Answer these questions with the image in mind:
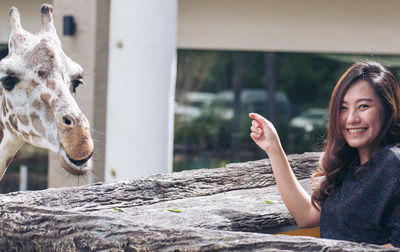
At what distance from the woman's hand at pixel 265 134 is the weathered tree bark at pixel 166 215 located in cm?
31

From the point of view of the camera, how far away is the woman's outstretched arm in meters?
2.47

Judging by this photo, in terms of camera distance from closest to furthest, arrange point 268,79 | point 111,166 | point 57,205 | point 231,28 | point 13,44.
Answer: point 13,44 < point 57,205 < point 111,166 < point 231,28 < point 268,79

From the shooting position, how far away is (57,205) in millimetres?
2480

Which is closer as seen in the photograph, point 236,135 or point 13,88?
point 13,88

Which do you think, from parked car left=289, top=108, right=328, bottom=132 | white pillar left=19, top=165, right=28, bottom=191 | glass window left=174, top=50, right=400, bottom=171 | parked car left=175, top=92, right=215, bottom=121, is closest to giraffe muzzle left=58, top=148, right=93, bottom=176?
white pillar left=19, top=165, right=28, bottom=191

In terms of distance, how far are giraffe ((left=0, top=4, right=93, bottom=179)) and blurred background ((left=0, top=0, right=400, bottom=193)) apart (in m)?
1.22

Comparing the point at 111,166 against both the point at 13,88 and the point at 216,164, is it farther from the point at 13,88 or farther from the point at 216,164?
the point at 216,164

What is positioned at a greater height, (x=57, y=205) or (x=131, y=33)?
(x=131, y=33)

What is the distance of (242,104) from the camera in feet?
28.7

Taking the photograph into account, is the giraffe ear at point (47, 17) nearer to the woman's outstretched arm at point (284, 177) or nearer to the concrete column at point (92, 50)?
the woman's outstretched arm at point (284, 177)

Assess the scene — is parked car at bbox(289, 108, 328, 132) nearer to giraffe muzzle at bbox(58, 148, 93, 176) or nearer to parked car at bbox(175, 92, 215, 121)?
parked car at bbox(175, 92, 215, 121)

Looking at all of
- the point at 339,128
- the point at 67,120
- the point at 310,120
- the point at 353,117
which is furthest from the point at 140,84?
the point at 310,120

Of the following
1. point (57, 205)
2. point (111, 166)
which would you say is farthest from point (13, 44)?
point (111, 166)

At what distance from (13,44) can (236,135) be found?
6.99m
